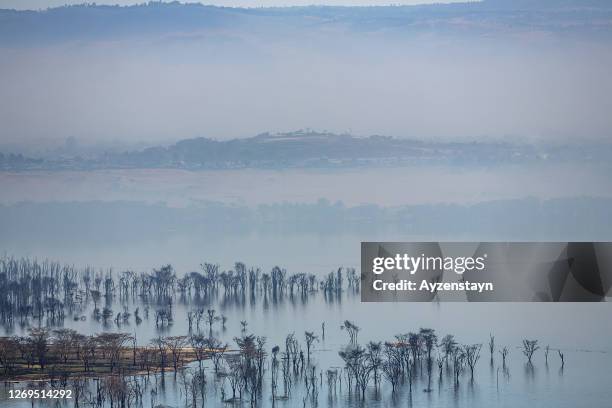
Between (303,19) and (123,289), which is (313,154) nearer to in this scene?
(303,19)

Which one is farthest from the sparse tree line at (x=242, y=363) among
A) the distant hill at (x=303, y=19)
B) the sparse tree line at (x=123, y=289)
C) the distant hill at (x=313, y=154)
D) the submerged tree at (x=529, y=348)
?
the distant hill at (x=303, y=19)

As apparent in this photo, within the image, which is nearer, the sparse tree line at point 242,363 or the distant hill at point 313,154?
the sparse tree line at point 242,363

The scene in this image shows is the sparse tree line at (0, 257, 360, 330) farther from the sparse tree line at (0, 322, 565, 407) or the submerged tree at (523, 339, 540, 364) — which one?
the submerged tree at (523, 339, 540, 364)

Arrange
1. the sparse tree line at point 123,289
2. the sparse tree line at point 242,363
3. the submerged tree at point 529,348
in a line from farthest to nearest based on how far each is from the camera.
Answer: the sparse tree line at point 123,289 → the submerged tree at point 529,348 → the sparse tree line at point 242,363

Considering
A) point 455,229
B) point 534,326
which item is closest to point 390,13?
point 455,229

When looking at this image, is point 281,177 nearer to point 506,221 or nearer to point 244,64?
point 244,64

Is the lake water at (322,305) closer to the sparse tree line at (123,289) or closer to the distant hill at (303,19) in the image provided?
the sparse tree line at (123,289)
